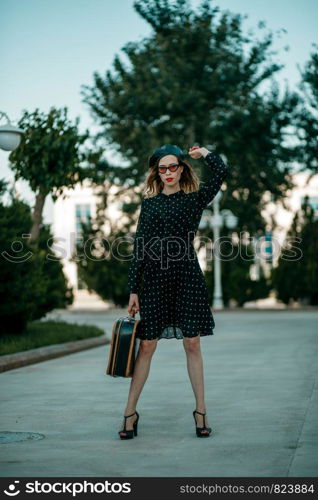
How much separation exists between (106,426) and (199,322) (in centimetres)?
117

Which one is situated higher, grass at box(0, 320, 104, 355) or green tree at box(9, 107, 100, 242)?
green tree at box(9, 107, 100, 242)

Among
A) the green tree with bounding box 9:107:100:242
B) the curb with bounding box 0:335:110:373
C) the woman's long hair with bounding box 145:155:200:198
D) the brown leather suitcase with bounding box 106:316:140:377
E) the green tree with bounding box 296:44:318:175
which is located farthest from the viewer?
the green tree with bounding box 296:44:318:175

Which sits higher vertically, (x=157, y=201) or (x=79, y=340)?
(x=157, y=201)

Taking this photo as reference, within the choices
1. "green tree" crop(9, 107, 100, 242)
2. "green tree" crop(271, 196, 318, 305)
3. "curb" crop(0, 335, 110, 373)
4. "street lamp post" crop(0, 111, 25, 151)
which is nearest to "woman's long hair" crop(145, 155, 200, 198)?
"curb" crop(0, 335, 110, 373)

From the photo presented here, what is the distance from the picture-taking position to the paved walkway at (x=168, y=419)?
4824 mm

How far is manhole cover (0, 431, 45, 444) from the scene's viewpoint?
5.68 metres

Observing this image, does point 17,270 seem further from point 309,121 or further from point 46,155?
point 309,121

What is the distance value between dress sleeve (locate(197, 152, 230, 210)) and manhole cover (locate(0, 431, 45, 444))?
6.34ft

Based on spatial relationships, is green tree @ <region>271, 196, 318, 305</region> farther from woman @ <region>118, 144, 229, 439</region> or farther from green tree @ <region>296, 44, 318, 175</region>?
woman @ <region>118, 144, 229, 439</region>

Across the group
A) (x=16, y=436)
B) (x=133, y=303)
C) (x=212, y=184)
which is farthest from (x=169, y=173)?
(x=16, y=436)

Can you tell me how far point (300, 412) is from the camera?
6738 mm

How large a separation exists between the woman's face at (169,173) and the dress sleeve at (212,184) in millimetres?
188
